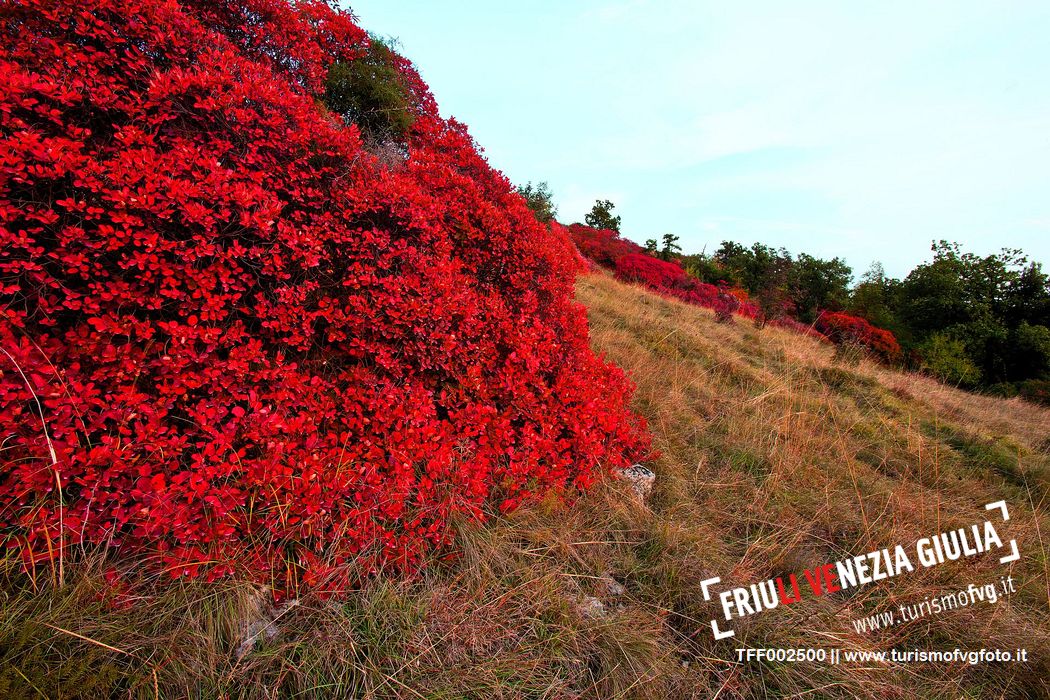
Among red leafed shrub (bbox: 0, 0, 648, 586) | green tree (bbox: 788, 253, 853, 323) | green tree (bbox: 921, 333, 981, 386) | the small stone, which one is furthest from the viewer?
green tree (bbox: 788, 253, 853, 323)

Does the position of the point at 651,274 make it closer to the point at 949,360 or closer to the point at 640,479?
the point at 949,360

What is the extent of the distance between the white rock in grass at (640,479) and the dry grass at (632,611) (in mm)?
99

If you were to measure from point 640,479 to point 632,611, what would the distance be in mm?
1079

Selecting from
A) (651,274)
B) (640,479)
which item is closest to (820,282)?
(651,274)

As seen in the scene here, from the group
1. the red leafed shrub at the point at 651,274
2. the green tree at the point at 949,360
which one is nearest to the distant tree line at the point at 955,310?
the green tree at the point at 949,360

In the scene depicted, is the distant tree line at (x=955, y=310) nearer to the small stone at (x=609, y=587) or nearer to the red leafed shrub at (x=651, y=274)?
the red leafed shrub at (x=651, y=274)

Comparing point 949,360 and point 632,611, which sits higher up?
point 949,360

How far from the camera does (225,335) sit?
1986 millimetres

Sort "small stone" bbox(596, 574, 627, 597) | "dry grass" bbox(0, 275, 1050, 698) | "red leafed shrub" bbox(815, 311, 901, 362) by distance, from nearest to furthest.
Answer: "dry grass" bbox(0, 275, 1050, 698)
"small stone" bbox(596, 574, 627, 597)
"red leafed shrub" bbox(815, 311, 901, 362)

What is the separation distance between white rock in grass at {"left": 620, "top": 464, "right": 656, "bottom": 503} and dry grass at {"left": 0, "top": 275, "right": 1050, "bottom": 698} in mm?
99

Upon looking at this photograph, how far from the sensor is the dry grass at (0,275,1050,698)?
1.46 m

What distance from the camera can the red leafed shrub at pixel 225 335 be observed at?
64.7 inches

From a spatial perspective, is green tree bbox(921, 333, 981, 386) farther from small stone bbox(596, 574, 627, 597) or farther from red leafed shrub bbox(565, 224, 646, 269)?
small stone bbox(596, 574, 627, 597)

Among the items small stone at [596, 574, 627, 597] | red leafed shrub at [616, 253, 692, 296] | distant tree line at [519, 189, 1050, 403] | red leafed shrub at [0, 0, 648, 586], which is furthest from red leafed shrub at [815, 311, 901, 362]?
red leafed shrub at [0, 0, 648, 586]
